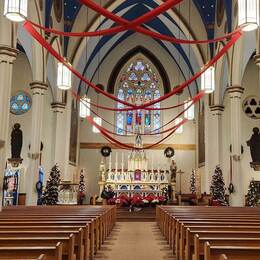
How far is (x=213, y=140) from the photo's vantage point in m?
20.6

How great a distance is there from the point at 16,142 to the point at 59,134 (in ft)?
10.3

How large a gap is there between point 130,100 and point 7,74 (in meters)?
17.0

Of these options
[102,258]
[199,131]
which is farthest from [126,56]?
[102,258]

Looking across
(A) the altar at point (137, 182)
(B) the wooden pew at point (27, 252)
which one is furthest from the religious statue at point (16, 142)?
(B) the wooden pew at point (27, 252)

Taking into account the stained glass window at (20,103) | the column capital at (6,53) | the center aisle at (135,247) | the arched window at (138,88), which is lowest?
the center aisle at (135,247)

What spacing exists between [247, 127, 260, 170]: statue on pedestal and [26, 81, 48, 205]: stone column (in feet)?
38.2

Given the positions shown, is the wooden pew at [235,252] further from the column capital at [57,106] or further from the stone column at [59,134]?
the column capital at [57,106]

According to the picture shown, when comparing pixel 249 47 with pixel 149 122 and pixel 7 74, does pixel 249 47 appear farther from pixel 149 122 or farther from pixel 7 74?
pixel 149 122

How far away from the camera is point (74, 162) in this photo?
24953mm

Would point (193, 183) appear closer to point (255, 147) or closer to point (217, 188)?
point (255, 147)

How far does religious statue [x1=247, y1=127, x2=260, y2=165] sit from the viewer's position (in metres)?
21.8

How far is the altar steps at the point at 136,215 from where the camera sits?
1596 centimetres

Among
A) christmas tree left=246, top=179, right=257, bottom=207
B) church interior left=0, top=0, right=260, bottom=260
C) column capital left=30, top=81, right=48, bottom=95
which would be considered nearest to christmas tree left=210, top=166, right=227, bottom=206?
church interior left=0, top=0, right=260, bottom=260

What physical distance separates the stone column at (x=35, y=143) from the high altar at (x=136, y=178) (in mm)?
7006
